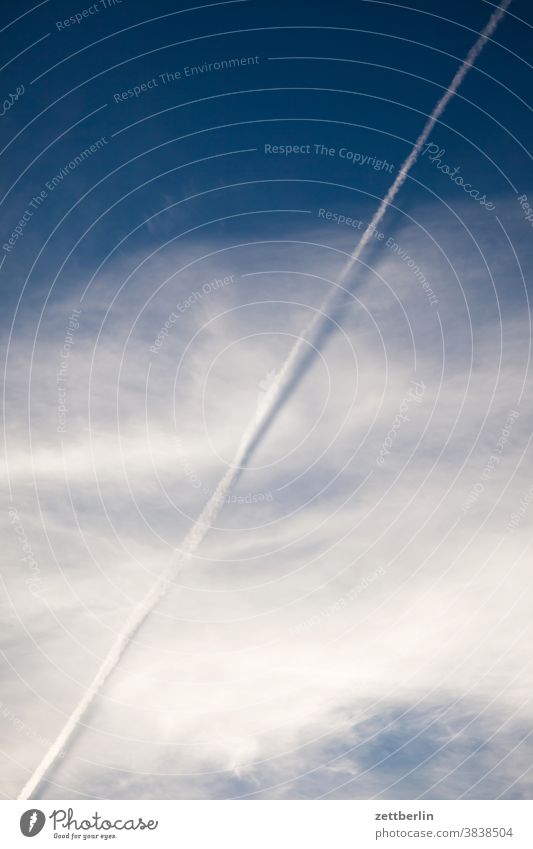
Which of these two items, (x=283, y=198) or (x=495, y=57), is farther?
(x=283, y=198)

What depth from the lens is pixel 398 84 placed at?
13.3 meters

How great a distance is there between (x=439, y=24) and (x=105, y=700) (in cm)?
1300

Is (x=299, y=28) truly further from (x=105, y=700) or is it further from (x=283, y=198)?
(x=105, y=700)

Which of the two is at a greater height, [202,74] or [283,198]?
[202,74]

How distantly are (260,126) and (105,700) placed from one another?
34.4ft
